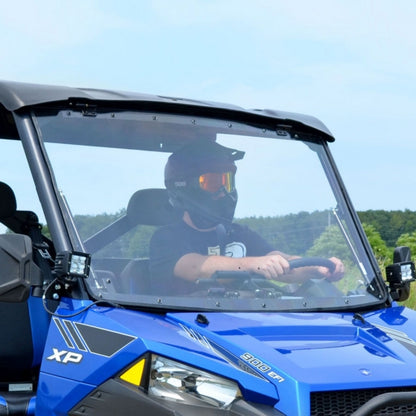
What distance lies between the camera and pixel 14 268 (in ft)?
11.1

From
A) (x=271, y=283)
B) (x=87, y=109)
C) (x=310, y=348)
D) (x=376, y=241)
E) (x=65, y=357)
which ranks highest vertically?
(x=87, y=109)

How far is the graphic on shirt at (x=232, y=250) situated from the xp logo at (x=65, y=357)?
94 cm

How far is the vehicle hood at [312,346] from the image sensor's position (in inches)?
127

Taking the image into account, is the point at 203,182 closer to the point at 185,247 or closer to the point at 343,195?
the point at 185,247

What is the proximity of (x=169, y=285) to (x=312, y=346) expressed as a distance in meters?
0.78

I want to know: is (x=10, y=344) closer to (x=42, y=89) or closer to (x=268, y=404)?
(x=42, y=89)

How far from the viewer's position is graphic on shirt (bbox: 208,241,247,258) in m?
4.20

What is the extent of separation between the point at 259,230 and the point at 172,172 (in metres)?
0.54

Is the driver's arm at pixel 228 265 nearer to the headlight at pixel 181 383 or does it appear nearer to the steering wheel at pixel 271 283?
the steering wheel at pixel 271 283

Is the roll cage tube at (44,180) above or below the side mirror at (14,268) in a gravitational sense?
above

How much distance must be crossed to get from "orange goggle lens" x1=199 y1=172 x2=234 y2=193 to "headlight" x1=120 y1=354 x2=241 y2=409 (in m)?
1.32

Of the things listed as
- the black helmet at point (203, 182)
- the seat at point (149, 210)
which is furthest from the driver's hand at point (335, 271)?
the seat at point (149, 210)

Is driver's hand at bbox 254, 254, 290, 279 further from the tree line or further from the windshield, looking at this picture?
the tree line

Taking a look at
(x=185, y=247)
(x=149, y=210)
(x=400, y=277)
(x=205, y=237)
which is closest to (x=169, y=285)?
(x=185, y=247)
